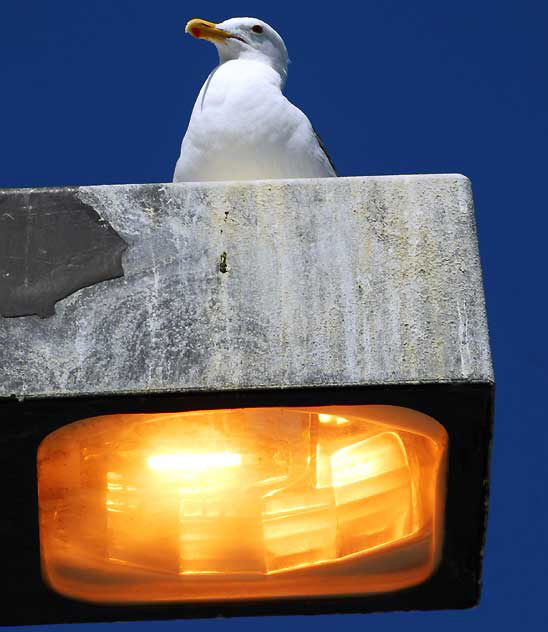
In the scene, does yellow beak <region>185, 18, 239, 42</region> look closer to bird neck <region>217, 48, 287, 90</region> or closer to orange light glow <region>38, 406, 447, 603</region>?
bird neck <region>217, 48, 287, 90</region>

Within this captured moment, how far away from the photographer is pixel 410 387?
6.91 ft

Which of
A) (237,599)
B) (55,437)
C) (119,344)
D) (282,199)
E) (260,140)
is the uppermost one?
(260,140)

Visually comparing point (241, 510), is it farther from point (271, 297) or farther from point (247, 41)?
point (247, 41)

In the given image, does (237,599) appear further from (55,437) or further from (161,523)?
(55,437)

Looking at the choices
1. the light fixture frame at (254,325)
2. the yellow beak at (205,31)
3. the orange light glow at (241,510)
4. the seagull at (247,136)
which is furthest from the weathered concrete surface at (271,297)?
the yellow beak at (205,31)

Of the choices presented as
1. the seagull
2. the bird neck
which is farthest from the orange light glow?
the bird neck

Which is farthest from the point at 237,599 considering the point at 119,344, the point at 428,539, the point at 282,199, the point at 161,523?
the point at 282,199

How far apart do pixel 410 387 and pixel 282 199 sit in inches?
15.4

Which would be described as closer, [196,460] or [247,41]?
[196,460]

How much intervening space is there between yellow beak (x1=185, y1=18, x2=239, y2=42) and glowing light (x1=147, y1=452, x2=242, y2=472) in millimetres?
1442

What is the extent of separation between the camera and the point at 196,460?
2.29 meters

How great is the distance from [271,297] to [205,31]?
4.81 ft

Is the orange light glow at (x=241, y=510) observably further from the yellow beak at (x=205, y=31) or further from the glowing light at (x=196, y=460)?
the yellow beak at (x=205, y=31)

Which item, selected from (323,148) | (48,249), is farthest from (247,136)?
(48,249)
